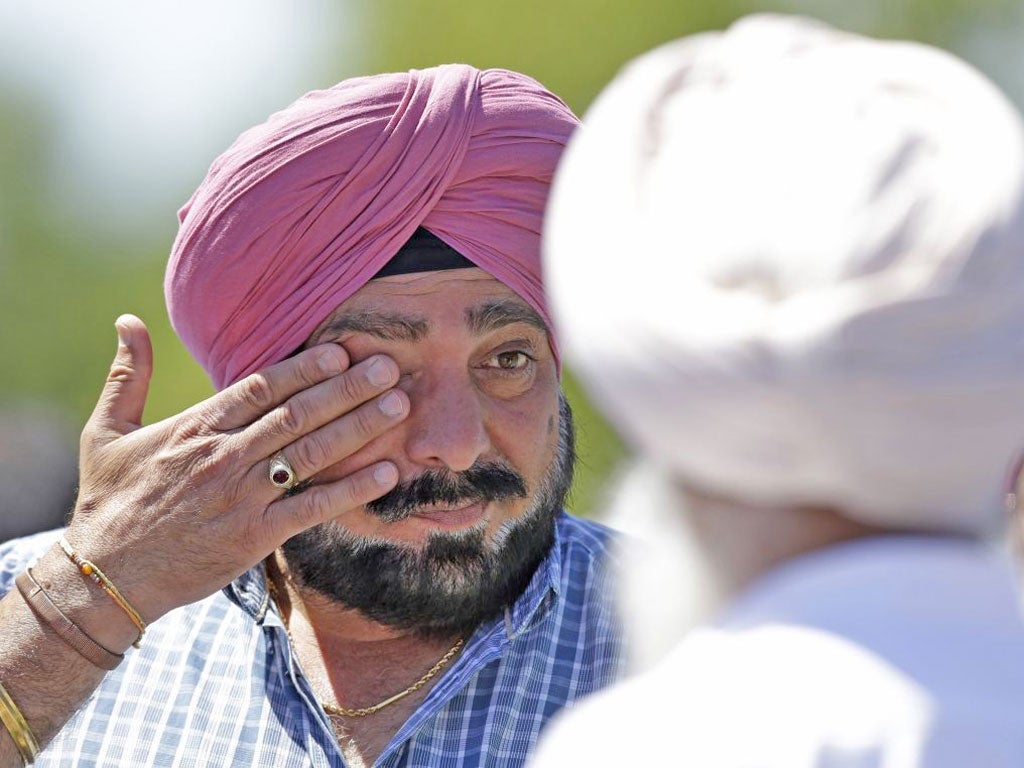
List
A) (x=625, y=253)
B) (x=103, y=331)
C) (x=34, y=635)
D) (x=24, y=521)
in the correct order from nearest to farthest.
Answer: (x=625, y=253), (x=34, y=635), (x=24, y=521), (x=103, y=331)

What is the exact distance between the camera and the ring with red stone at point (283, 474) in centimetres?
278

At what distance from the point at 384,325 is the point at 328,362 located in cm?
14

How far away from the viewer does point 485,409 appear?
293 centimetres

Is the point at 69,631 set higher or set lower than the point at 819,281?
lower

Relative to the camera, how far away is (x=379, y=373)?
111 inches

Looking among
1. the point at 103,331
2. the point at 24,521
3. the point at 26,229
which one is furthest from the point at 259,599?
the point at 26,229

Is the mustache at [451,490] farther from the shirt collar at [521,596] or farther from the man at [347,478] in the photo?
the shirt collar at [521,596]

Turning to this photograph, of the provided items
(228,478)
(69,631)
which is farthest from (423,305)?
(69,631)

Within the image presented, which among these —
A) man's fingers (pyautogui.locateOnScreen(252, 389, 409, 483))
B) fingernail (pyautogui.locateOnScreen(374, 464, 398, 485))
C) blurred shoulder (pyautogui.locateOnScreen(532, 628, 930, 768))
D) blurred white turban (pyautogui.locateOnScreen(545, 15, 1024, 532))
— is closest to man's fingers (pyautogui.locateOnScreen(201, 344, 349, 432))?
man's fingers (pyautogui.locateOnScreen(252, 389, 409, 483))

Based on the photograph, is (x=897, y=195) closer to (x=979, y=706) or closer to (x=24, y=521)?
(x=979, y=706)

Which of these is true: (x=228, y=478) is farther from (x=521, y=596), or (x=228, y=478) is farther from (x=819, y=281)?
(x=819, y=281)

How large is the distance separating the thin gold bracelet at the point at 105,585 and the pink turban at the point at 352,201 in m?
0.52

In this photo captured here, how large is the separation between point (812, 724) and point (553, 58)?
442 inches

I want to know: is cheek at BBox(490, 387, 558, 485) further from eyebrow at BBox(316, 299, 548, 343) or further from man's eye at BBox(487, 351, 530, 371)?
eyebrow at BBox(316, 299, 548, 343)
